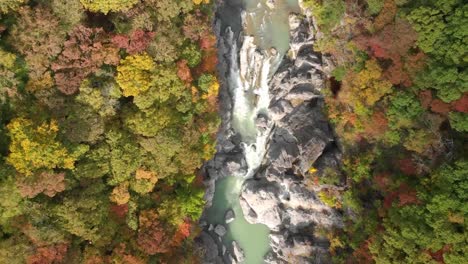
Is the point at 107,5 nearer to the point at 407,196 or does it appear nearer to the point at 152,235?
the point at 152,235

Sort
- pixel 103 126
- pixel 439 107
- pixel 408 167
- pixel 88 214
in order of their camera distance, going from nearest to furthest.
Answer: pixel 439 107 → pixel 88 214 → pixel 408 167 → pixel 103 126

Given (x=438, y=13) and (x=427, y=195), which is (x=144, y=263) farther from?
(x=438, y=13)

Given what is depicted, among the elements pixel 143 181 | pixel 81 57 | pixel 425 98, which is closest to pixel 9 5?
pixel 81 57

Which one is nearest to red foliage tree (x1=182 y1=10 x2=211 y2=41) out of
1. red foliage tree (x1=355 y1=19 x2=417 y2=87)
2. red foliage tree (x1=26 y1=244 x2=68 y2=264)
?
red foliage tree (x1=355 y1=19 x2=417 y2=87)

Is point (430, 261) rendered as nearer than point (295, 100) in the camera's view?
Yes

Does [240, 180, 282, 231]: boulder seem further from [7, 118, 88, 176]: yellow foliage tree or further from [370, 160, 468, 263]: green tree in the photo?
[7, 118, 88, 176]: yellow foliage tree

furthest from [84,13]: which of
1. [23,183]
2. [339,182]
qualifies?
[339,182]
